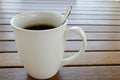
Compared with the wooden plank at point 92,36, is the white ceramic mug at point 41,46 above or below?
above

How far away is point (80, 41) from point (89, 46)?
39 millimetres

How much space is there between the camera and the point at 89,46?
23.0 inches

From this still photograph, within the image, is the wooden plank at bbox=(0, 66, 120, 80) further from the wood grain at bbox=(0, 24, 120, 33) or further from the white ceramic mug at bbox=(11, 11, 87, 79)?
the wood grain at bbox=(0, 24, 120, 33)

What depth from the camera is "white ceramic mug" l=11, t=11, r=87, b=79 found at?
1.20 ft

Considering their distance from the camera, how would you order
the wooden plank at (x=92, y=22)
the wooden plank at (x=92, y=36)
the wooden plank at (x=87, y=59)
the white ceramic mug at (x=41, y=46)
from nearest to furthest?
the white ceramic mug at (x=41, y=46), the wooden plank at (x=87, y=59), the wooden plank at (x=92, y=36), the wooden plank at (x=92, y=22)

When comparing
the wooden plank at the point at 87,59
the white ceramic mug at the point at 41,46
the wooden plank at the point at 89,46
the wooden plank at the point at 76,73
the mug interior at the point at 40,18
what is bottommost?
the wooden plank at the point at 76,73

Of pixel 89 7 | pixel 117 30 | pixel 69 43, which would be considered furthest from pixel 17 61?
pixel 89 7

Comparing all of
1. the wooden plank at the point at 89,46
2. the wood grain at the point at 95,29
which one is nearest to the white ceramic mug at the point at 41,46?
the wooden plank at the point at 89,46

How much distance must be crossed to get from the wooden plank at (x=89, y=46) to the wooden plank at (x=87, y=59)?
26 mm

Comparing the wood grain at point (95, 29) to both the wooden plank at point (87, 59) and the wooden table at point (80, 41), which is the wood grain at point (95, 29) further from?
the wooden plank at point (87, 59)

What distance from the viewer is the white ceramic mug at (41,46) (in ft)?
1.20

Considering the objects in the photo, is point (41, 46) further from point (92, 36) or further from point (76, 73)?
point (92, 36)

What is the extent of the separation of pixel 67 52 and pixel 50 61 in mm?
152

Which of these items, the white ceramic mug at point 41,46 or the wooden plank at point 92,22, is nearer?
the white ceramic mug at point 41,46
